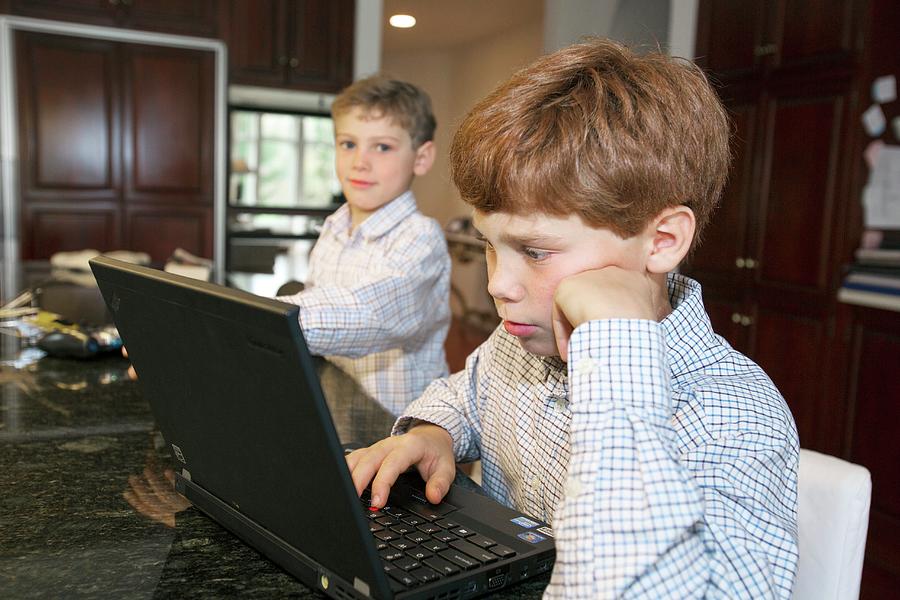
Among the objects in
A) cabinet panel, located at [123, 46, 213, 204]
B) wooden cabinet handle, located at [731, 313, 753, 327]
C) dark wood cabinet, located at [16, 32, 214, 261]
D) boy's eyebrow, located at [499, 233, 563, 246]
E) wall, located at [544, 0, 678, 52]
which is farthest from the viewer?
wall, located at [544, 0, 678, 52]

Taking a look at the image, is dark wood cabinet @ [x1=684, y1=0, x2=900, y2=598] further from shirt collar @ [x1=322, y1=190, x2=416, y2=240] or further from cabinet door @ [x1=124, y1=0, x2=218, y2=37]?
cabinet door @ [x1=124, y1=0, x2=218, y2=37]

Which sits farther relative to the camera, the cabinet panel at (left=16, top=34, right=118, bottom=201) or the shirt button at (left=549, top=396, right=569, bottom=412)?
the cabinet panel at (left=16, top=34, right=118, bottom=201)

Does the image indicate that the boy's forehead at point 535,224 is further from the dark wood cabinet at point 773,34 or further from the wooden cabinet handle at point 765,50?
the wooden cabinet handle at point 765,50

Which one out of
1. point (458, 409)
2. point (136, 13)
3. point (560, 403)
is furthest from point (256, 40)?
point (560, 403)

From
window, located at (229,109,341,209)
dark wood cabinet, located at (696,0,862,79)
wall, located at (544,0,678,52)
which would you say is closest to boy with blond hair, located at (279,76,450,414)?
dark wood cabinet, located at (696,0,862,79)

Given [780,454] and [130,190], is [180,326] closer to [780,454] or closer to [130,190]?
[780,454]

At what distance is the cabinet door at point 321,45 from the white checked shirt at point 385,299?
2.45m

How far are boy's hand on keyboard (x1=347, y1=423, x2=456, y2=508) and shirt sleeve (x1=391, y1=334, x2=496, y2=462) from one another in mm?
79

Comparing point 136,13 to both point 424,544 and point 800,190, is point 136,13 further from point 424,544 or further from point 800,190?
point 424,544

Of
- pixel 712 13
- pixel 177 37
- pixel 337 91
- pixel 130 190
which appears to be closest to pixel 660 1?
pixel 712 13

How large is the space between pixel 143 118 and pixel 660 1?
3.63 m

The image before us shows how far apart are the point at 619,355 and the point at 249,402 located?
0.27 m

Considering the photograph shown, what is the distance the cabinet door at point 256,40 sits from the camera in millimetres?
3830

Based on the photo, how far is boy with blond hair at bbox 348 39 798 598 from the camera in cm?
56
